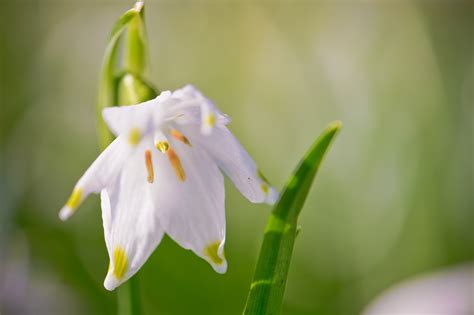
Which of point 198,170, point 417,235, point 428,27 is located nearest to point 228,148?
point 198,170

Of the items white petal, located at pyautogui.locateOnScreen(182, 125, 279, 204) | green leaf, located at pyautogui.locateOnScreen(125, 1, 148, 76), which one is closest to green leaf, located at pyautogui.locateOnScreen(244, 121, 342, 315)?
white petal, located at pyautogui.locateOnScreen(182, 125, 279, 204)

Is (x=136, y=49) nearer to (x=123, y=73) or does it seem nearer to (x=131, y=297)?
(x=123, y=73)

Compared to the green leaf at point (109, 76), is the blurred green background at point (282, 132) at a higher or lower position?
lower

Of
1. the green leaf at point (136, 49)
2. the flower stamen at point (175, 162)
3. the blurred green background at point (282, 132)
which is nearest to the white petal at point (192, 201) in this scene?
the flower stamen at point (175, 162)

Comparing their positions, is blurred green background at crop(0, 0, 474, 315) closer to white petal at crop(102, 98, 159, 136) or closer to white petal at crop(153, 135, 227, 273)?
white petal at crop(153, 135, 227, 273)

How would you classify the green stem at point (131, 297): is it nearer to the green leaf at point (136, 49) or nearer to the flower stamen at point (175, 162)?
the flower stamen at point (175, 162)

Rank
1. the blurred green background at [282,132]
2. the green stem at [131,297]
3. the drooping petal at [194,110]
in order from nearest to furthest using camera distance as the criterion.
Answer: the drooping petal at [194,110] < the green stem at [131,297] < the blurred green background at [282,132]

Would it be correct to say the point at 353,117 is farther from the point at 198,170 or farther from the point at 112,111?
the point at 112,111
